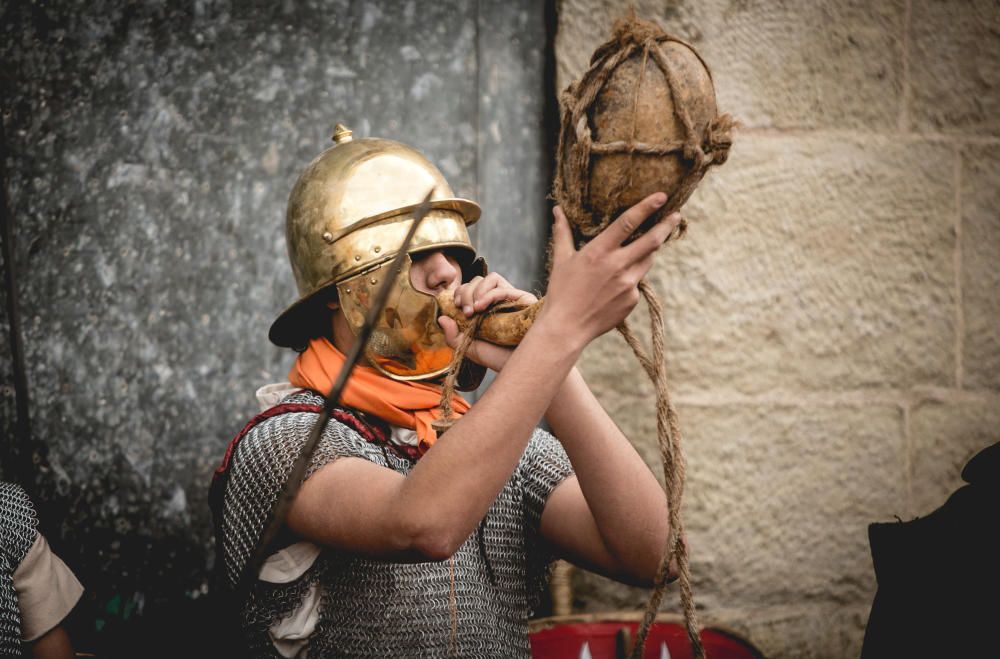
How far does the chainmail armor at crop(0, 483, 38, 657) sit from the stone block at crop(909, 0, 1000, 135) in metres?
2.88

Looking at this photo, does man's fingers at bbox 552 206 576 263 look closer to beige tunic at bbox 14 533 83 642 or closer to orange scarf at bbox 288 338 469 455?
orange scarf at bbox 288 338 469 455

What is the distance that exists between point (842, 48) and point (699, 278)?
893mm

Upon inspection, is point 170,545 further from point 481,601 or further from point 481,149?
point 481,149

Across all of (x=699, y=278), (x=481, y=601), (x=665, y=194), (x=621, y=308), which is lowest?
(x=481, y=601)

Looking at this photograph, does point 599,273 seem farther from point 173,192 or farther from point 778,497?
point 173,192

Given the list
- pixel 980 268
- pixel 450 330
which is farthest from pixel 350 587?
pixel 980 268

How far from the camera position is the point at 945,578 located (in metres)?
1.53

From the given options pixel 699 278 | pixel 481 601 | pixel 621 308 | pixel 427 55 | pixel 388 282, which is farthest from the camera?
pixel 427 55

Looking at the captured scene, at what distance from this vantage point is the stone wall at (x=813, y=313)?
99.9 inches

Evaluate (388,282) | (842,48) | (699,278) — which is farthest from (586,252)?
(842,48)

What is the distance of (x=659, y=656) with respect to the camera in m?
2.38

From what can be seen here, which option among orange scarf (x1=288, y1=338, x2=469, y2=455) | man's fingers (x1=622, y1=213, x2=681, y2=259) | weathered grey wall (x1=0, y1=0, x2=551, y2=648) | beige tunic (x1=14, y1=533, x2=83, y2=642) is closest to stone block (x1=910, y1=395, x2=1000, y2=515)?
weathered grey wall (x1=0, y1=0, x2=551, y2=648)

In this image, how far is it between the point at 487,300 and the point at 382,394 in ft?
1.50

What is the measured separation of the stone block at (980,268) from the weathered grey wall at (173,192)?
1532 mm
